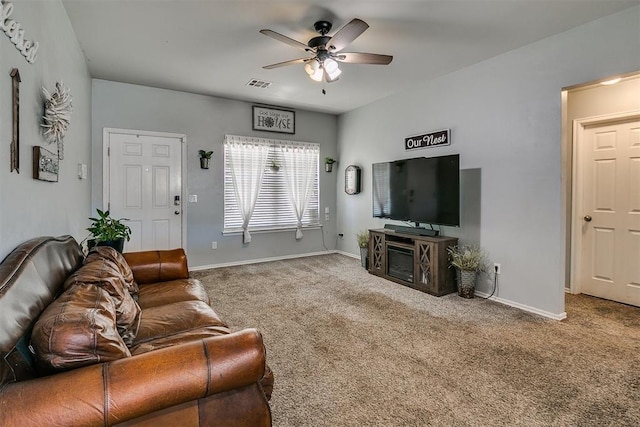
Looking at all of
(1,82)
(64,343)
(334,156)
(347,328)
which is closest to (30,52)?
(1,82)

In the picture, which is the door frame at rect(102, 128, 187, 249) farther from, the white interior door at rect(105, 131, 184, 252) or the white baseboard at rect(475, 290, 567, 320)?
the white baseboard at rect(475, 290, 567, 320)

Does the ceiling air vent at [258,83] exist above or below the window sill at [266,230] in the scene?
above

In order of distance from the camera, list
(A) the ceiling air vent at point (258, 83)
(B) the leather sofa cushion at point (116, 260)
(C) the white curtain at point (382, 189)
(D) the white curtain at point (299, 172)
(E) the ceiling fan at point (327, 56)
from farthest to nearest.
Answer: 1. (D) the white curtain at point (299, 172)
2. (C) the white curtain at point (382, 189)
3. (A) the ceiling air vent at point (258, 83)
4. (E) the ceiling fan at point (327, 56)
5. (B) the leather sofa cushion at point (116, 260)

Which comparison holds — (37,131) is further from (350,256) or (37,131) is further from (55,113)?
(350,256)

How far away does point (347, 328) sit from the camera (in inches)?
113

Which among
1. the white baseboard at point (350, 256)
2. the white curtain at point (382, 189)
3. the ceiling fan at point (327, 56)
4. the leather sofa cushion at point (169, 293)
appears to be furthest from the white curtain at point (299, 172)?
the leather sofa cushion at point (169, 293)

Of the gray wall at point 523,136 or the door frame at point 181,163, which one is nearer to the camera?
the gray wall at point 523,136

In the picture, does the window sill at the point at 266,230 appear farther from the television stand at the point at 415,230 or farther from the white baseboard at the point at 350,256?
the television stand at the point at 415,230

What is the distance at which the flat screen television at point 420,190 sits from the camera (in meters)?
3.74

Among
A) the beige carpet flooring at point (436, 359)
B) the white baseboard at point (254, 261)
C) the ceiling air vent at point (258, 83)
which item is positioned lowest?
the beige carpet flooring at point (436, 359)

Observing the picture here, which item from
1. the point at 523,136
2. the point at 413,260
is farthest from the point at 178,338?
the point at 523,136

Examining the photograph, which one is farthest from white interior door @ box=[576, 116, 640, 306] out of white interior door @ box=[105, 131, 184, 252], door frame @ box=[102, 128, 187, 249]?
white interior door @ box=[105, 131, 184, 252]

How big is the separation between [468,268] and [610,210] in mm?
1691

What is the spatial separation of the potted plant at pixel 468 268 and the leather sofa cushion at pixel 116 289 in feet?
10.5
